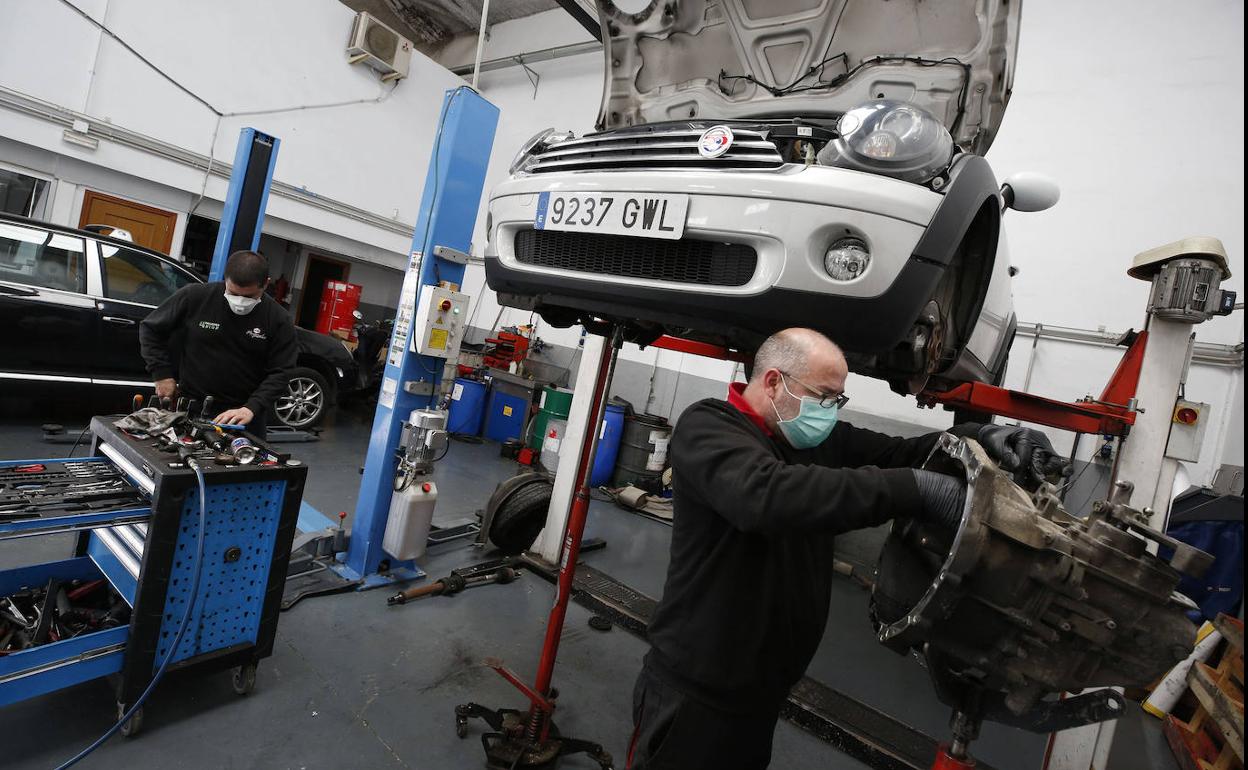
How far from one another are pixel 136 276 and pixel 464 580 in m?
3.71

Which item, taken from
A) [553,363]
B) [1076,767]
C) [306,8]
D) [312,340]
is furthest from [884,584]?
[306,8]

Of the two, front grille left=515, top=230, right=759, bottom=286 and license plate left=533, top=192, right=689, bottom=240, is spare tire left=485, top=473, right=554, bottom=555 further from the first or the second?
license plate left=533, top=192, right=689, bottom=240

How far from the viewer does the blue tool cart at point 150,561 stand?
5.39 ft

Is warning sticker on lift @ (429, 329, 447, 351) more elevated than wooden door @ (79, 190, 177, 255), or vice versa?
wooden door @ (79, 190, 177, 255)

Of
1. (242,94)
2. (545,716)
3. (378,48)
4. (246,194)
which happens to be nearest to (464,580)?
(545,716)

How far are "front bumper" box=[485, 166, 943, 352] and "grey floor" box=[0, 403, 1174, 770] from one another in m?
1.68

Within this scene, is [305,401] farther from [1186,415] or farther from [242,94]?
[1186,415]

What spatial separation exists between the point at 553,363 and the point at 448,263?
5.01 m

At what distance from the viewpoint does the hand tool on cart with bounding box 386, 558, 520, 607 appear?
2.92 metres

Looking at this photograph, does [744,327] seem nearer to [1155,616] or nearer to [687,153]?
[687,153]

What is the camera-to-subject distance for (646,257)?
5.29ft

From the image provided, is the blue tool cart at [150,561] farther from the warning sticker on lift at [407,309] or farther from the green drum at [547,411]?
the green drum at [547,411]

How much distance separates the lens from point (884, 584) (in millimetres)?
1240

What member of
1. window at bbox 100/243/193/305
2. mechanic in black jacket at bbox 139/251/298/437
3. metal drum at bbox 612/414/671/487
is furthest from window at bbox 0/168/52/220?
metal drum at bbox 612/414/671/487
